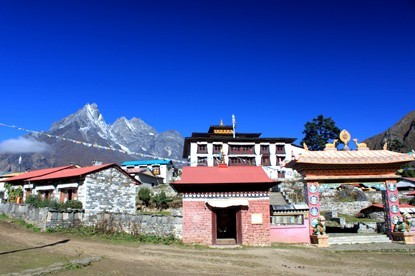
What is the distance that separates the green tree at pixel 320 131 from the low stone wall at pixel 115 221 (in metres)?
59.3

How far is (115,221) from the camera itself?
19.2 metres

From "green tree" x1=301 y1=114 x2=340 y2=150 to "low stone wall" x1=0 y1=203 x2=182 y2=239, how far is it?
59322mm

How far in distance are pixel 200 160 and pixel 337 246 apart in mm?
43215

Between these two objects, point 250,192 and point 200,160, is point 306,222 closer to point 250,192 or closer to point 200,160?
point 250,192

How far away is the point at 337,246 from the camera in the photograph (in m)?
17.2

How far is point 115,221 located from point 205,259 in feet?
25.0

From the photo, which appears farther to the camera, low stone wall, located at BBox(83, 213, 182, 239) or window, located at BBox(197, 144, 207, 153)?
window, located at BBox(197, 144, 207, 153)

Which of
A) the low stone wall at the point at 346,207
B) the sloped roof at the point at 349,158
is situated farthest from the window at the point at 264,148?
the sloped roof at the point at 349,158

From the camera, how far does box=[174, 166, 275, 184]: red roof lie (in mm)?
17969

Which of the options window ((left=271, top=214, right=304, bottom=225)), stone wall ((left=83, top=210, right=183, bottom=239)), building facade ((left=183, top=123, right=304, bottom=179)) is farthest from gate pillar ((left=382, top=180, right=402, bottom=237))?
building facade ((left=183, top=123, right=304, bottom=179))

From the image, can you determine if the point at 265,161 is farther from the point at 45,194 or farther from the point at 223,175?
the point at 223,175

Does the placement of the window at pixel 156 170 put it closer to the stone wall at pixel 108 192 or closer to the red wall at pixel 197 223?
the stone wall at pixel 108 192

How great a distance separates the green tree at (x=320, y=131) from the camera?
7262 cm

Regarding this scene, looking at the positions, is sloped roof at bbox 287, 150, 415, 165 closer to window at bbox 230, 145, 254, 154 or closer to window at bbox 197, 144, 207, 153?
window at bbox 197, 144, 207, 153
